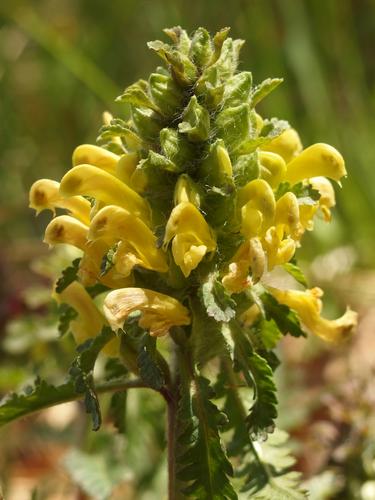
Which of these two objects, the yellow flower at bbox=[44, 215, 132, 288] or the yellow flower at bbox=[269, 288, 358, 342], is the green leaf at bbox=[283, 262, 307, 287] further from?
the yellow flower at bbox=[44, 215, 132, 288]

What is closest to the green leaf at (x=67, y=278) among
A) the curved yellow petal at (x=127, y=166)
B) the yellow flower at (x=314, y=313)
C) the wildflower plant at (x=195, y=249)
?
the wildflower plant at (x=195, y=249)

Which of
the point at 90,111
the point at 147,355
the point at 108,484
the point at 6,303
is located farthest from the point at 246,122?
the point at 90,111

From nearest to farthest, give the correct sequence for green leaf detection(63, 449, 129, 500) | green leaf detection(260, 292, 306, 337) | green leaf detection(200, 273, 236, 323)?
green leaf detection(200, 273, 236, 323), green leaf detection(260, 292, 306, 337), green leaf detection(63, 449, 129, 500)

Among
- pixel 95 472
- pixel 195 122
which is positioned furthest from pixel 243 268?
pixel 95 472

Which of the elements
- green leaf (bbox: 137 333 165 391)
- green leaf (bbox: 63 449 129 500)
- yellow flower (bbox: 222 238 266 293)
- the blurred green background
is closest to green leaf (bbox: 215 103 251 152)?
yellow flower (bbox: 222 238 266 293)

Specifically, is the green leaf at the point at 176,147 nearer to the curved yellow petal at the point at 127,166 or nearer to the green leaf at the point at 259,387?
the curved yellow petal at the point at 127,166

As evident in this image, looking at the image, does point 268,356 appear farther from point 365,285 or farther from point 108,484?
point 365,285
